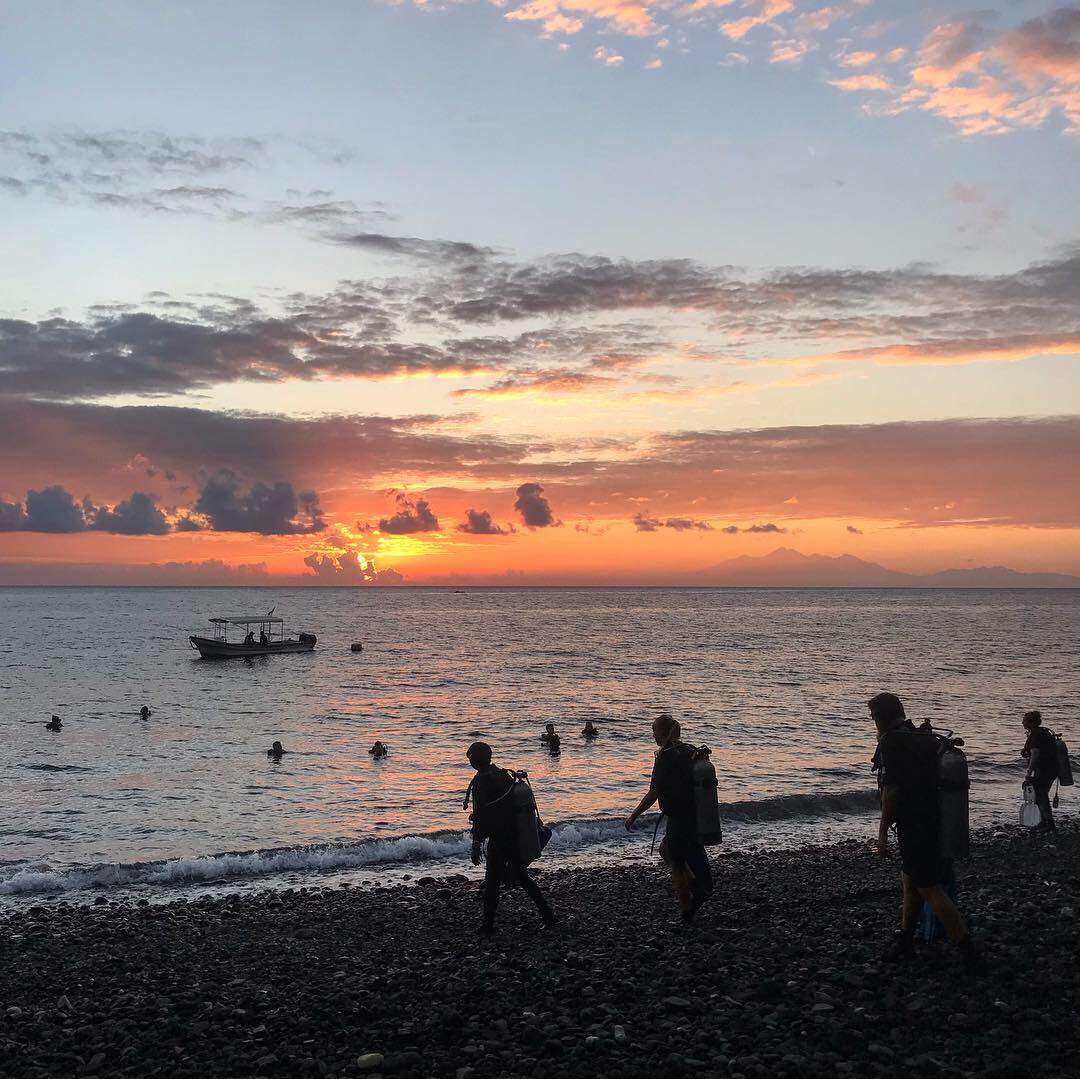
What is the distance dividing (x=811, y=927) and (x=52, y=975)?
934 centimetres

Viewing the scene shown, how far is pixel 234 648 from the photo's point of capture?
84.2m

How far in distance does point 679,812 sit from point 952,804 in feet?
10.2

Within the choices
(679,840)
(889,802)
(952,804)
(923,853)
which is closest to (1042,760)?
(679,840)

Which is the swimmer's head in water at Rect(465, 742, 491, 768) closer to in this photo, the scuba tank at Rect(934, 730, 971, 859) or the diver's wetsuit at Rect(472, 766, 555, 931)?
the diver's wetsuit at Rect(472, 766, 555, 931)

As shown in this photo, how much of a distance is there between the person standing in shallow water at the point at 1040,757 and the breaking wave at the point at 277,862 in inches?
270

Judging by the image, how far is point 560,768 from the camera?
30625 millimetres

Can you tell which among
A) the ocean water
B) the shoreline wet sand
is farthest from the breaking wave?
the shoreline wet sand

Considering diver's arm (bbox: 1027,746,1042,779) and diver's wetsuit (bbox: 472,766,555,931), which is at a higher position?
diver's wetsuit (bbox: 472,766,555,931)

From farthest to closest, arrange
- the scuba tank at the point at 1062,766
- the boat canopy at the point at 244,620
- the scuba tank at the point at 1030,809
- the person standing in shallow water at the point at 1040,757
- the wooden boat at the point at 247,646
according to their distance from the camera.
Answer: the wooden boat at the point at 247,646 < the boat canopy at the point at 244,620 < the scuba tank at the point at 1030,809 < the person standing in shallow water at the point at 1040,757 < the scuba tank at the point at 1062,766

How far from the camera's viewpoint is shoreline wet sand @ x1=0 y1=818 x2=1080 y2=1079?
24.0 ft

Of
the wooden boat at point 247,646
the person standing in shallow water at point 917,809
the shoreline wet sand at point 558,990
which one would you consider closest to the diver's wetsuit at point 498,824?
the shoreline wet sand at point 558,990

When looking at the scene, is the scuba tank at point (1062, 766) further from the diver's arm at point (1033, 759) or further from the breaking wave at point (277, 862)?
the breaking wave at point (277, 862)

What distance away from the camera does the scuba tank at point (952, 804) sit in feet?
27.5

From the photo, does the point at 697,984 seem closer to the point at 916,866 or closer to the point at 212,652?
the point at 916,866
